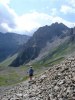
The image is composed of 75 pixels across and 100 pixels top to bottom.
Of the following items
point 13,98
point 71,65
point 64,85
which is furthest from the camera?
point 71,65

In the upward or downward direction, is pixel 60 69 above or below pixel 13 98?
above

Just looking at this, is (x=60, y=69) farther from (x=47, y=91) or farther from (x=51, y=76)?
(x=47, y=91)

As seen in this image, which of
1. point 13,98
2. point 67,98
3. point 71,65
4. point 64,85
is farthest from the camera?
point 71,65

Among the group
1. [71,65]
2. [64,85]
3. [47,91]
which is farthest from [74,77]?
[71,65]

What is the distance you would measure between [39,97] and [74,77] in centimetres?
478

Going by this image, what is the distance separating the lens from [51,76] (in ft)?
136

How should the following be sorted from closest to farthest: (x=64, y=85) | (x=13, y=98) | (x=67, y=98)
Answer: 1. (x=67, y=98)
2. (x=64, y=85)
3. (x=13, y=98)

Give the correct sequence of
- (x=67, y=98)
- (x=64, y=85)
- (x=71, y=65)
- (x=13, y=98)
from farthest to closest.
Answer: (x=71, y=65)
(x=13, y=98)
(x=64, y=85)
(x=67, y=98)

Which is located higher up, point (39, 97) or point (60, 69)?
point (60, 69)

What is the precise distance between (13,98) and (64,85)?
22.7 ft

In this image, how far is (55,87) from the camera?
3541cm

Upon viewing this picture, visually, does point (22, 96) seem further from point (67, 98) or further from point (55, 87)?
point (67, 98)

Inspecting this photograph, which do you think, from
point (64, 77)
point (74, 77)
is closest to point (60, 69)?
point (64, 77)

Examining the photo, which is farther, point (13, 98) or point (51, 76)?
point (51, 76)
